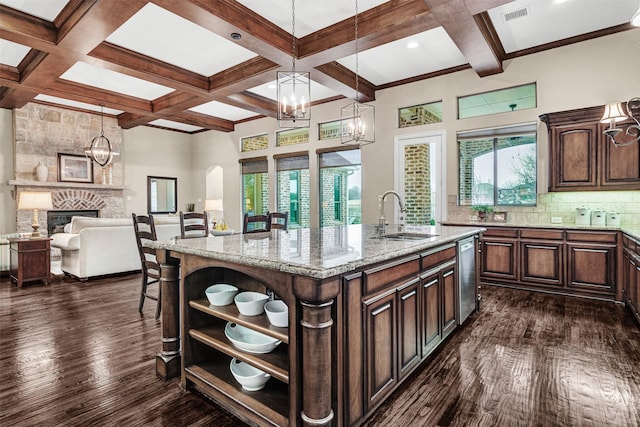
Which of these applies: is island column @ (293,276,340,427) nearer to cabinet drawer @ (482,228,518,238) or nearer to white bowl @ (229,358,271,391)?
white bowl @ (229,358,271,391)

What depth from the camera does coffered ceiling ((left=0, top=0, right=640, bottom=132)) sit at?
3658 millimetres

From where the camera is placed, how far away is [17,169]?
7.17m

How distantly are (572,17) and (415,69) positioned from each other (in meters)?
2.11

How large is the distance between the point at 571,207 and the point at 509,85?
6.42 ft

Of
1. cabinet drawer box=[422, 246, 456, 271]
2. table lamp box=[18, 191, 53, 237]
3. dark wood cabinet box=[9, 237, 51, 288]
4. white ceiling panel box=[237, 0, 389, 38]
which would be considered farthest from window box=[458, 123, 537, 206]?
table lamp box=[18, 191, 53, 237]

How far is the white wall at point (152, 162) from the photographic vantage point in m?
9.03

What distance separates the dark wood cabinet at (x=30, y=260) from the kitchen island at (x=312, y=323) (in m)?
4.08

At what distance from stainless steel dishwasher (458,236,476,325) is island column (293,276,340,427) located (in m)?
Answer: 1.91

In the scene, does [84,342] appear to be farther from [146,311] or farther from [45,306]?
[45,306]

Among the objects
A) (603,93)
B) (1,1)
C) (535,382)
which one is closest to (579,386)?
(535,382)

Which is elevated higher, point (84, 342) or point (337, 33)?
point (337, 33)

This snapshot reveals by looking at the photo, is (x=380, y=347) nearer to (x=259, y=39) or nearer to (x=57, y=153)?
(x=259, y=39)

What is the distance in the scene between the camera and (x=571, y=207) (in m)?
4.75

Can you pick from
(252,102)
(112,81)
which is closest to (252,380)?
(252,102)
